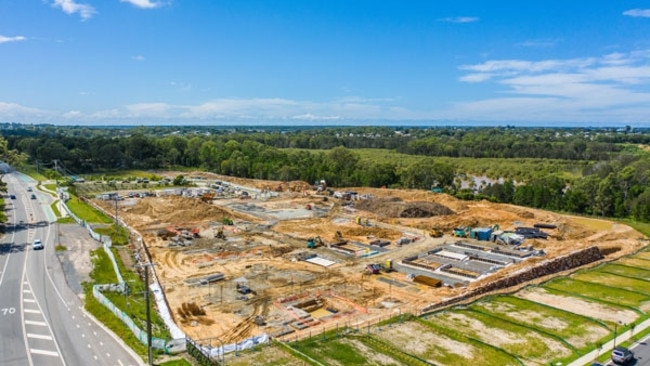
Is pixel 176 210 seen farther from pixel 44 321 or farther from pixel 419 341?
pixel 419 341

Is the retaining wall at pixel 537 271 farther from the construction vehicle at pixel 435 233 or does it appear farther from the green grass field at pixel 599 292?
the construction vehicle at pixel 435 233

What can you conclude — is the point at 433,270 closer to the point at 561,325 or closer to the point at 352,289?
the point at 352,289

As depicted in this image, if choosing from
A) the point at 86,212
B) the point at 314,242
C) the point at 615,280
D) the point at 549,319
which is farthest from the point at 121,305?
the point at 86,212

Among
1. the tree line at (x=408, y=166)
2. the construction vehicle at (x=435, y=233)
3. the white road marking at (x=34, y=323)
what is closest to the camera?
the white road marking at (x=34, y=323)

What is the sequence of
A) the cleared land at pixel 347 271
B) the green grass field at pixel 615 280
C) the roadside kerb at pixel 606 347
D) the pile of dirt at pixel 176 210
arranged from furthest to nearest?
the pile of dirt at pixel 176 210 → the green grass field at pixel 615 280 → the cleared land at pixel 347 271 → the roadside kerb at pixel 606 347

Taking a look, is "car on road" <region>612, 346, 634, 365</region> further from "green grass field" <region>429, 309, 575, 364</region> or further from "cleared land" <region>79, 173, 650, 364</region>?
"cleared land" <region>79, 173, 650, 364</region>

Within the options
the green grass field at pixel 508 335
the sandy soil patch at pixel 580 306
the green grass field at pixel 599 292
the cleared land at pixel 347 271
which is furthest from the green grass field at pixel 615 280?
the green grass field at pixel 508 335
